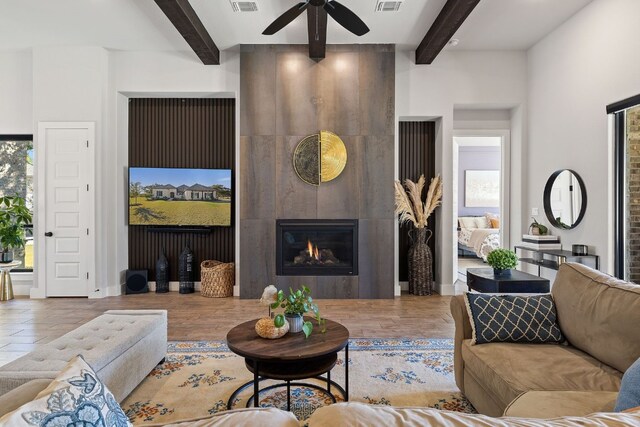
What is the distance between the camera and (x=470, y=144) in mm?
10086

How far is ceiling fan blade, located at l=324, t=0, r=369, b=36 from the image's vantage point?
3.40 metres

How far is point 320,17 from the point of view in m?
4.00

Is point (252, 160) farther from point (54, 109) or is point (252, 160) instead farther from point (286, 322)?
point (286, 322)

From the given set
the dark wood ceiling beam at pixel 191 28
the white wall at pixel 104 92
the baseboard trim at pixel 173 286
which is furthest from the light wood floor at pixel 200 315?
the dark wood ceiling beam at pixel 191 28

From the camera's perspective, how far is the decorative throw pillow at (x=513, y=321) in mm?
2166

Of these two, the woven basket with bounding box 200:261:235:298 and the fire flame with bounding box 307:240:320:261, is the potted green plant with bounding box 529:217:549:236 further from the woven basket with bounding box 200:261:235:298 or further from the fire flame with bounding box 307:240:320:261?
the woven basket with bounding box 200:261:235:298

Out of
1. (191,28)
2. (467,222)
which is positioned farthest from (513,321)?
(467,222)

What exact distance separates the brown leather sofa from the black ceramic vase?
2.95 meters

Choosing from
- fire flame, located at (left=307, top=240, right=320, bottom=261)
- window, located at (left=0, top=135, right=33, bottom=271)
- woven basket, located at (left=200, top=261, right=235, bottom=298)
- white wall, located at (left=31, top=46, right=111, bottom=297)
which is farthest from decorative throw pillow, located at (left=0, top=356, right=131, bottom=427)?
window, located at (left=0, top=135, right=33, bottom=271)

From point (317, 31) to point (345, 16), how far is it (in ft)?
2.75

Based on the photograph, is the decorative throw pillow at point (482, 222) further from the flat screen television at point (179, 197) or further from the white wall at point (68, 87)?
the white wall at point (68, 87)

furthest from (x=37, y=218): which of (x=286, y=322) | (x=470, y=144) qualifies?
(x=470, y=144)

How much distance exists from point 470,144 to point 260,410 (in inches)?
408

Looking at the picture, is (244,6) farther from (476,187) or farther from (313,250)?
(476,187)
